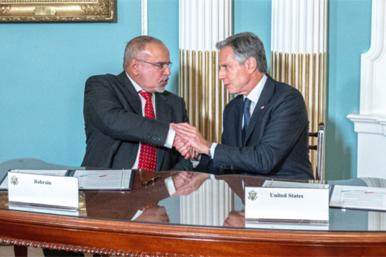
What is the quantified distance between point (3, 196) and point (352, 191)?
1214 millimetres

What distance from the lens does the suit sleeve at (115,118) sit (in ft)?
13.3

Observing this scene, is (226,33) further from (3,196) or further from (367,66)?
(3,196)

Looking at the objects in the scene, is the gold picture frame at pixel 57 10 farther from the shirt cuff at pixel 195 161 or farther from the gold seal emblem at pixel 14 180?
the gold seal emblem at pixel 14 180

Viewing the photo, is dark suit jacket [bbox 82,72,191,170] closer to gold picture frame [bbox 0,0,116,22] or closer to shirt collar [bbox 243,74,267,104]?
shirt collar [bbox 243,74,267,104]

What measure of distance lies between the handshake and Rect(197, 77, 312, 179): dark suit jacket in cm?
12

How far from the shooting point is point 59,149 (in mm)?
5047

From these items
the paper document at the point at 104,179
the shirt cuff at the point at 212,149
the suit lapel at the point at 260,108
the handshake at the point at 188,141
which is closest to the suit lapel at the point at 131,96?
the handshake at the point at 188,141

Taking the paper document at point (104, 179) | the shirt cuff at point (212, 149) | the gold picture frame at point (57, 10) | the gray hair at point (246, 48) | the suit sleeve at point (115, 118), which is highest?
the gold picture frame at point (57, 10)

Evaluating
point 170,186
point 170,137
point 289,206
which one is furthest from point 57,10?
point 289,206

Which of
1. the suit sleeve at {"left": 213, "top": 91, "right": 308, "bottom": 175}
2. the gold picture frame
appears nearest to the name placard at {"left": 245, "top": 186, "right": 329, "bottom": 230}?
the suit sleeve at {"left": 213, "top": 91, "right": 308, "bottom": 175}

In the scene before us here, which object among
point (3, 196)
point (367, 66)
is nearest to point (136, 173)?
point (3, 196)

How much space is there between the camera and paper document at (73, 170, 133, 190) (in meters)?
3.13

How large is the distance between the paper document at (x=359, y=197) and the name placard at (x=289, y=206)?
0.79ft

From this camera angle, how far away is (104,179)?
10.6 feet
